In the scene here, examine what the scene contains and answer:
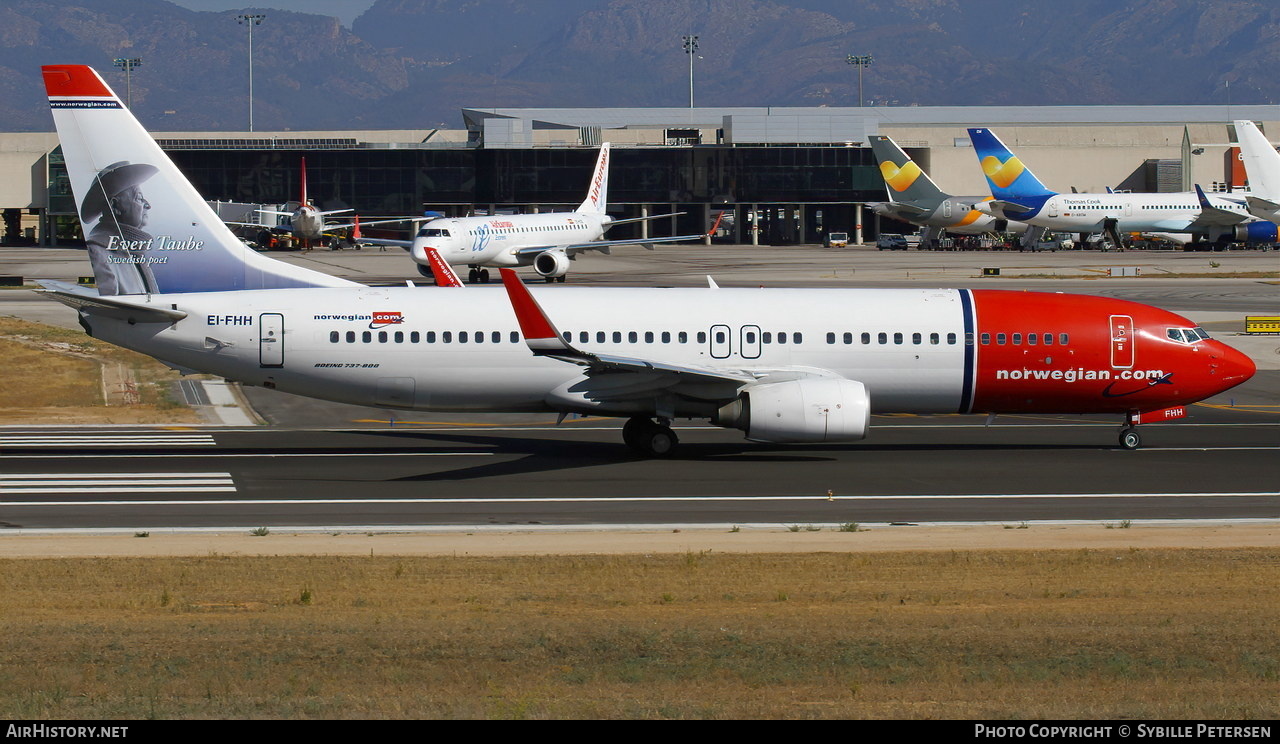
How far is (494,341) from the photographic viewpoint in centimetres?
2972

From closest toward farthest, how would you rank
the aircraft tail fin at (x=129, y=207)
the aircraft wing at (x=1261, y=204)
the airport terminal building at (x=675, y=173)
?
the aircraft tail fin at (x=129, y=207), the aircraft wing at (x=1261, y=204), the airport terminal building at (x=675, y=173)

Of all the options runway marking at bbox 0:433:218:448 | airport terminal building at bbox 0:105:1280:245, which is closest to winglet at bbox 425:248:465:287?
runway marking at bbox 0:433:218:448

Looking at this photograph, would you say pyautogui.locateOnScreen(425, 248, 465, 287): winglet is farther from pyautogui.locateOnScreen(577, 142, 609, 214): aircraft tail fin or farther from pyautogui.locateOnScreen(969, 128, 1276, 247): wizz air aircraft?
pyautogui.locateOnScreen(969, 128, 1276, 247): wizz air aircraft

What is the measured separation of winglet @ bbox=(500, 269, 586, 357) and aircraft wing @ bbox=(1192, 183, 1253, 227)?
324ft

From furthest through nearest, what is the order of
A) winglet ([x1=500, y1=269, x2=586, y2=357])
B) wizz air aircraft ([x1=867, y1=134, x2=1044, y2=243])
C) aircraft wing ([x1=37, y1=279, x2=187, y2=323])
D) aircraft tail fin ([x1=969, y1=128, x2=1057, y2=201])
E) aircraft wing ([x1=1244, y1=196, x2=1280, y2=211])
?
wizz air aircraft ([x1=867, y1=134, x2=1044, y2=243]) → aircraft tail fin ([x1=969, y1=128, x2=1057, y2=201]) → aircraft wing ([x1=1244, y1=196, x2=1280, y2=211]) → aircraft wing ([x1=37, y1=279, x2=187, y2=323]) → winglet ([x1=500, y1=269, x2=586, y2=357])

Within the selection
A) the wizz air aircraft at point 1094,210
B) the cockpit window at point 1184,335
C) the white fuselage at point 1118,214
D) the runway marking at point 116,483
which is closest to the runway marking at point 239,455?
the runway marking at point 116,483

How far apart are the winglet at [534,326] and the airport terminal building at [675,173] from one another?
124908 mm

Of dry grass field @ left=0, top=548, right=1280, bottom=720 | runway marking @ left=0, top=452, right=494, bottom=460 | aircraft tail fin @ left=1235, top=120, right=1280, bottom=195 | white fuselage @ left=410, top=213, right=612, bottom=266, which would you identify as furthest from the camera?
aircraft tail fin @ left=1235, top=120, right=1280, bottom=195

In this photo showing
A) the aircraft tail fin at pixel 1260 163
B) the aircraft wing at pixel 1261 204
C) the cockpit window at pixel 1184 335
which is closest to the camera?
the cockpit window at pixel 1184 335

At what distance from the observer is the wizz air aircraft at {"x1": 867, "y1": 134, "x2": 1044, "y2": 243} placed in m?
120

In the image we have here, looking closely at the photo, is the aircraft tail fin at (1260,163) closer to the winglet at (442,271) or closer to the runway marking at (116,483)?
the winglet at (442,271)

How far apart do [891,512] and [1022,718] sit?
1275 centimetres

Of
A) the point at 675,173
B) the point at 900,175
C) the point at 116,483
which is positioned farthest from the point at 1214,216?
the point at 116,483

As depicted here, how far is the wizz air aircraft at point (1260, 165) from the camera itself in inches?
3216
